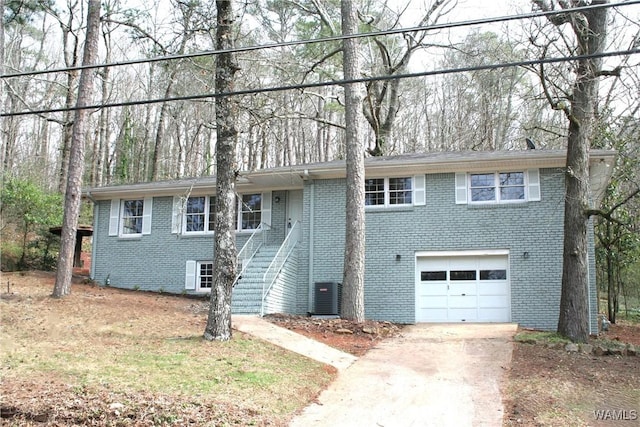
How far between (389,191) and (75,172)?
8813 millimetres

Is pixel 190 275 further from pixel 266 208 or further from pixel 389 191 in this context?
pixel 389 191

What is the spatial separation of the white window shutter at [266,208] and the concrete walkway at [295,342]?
597 centimetres

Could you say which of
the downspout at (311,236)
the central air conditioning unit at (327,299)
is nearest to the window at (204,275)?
the downspout at (311,236)

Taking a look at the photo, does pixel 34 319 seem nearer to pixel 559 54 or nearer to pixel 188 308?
pixel 188 308

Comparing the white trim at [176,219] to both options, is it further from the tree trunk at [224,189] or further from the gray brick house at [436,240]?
the tree trunk at [224,189]

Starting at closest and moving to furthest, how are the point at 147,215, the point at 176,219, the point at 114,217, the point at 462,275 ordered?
the point at 462,275 → the point at 176,219 → the point at 147,215 → the point at 114,217

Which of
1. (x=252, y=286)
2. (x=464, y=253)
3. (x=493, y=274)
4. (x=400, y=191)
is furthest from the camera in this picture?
(x=400, y=191)

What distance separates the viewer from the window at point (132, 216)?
21347 millimetres

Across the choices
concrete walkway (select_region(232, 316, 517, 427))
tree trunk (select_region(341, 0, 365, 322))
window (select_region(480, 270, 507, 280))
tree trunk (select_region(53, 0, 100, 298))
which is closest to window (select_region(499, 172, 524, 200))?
window (select_region(480, 270, 507, 280))

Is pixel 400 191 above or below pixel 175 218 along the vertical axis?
above

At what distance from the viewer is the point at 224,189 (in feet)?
37.7

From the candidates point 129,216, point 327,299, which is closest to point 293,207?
point 327,299

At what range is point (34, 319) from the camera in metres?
12.6

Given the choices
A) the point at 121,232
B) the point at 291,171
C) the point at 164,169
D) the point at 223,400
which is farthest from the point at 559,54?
the point at 164,169
